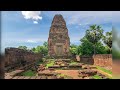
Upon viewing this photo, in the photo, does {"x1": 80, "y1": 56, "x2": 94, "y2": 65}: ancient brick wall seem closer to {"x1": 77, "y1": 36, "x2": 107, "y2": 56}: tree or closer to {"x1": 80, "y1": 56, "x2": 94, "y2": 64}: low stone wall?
{"x1": 80, "y1": 56, "x2": 94, "y2": 64}: low stone wall

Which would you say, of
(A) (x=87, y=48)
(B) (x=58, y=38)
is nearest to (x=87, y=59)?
(A) (x=87, y=48)

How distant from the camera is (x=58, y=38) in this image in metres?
26.9

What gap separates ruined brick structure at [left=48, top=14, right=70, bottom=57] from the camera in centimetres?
2627

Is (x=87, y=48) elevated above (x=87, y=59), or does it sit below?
above

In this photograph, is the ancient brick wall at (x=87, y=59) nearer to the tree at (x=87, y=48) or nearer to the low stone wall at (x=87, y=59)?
the low stone wall at (x=87, y=59)

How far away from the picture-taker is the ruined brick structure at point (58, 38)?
26266 millimetres

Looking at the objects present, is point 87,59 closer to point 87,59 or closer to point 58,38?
point 87,59

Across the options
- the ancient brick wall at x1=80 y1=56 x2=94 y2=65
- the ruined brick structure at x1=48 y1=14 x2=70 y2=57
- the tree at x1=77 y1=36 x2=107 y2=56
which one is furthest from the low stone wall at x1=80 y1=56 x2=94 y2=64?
the ruined brick structure at x1=48 y1=14 x2=70 y2=57

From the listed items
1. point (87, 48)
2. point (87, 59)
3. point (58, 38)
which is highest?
point (58, 38)

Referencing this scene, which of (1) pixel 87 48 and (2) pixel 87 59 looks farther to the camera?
(1) pixel 87 48
